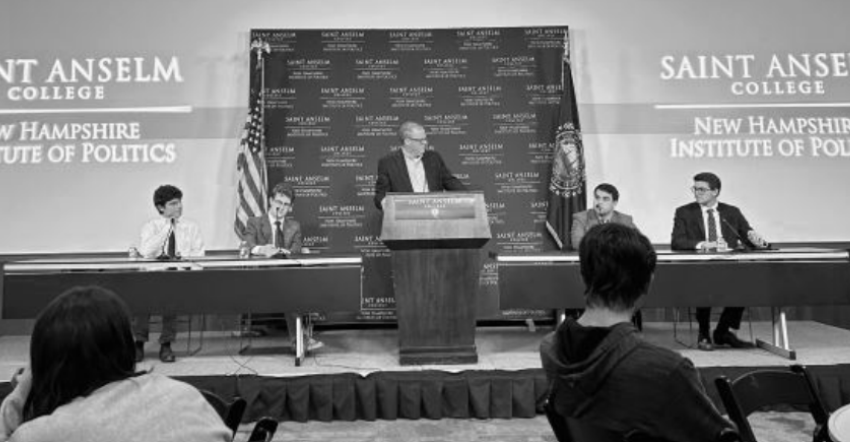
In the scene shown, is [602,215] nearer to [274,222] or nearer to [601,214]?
[601,214]

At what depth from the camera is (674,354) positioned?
51.0 inches

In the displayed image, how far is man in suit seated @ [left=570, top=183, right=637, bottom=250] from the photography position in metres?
4.51

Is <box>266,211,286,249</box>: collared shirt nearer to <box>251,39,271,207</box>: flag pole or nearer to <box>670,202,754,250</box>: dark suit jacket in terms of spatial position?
<box>251,39,271,207</box>: flag pole

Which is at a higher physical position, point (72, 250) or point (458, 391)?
point (72, 250)

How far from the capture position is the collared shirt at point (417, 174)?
464cm

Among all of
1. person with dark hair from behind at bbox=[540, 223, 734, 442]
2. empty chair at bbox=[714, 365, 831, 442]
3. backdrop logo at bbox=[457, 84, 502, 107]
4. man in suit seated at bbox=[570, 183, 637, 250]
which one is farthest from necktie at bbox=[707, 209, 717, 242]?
person with dark hair from behind at bbox=[540, 223, 734, 442]

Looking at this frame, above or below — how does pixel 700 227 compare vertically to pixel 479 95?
below

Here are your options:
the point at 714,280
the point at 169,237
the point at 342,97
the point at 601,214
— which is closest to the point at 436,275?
the point at 601,214

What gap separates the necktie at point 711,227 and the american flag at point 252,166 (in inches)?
137

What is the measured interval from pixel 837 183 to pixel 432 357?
4251 mm

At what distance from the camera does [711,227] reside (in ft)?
14.7

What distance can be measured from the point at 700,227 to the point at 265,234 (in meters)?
3.16

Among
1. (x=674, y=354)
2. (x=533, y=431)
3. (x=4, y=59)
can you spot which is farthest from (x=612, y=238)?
(x=4, y=59)

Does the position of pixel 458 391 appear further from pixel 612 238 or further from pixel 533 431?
pixel 612 238
